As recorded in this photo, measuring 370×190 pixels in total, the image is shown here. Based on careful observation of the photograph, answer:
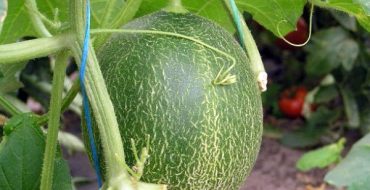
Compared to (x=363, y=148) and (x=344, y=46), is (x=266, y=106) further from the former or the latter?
(x=363, y=148)

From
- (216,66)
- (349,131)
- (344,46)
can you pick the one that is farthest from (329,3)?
(349,131)

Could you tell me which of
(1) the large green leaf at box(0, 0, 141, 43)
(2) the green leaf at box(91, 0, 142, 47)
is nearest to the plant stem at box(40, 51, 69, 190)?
(2) the green leaf at box(91, 0, 142, 47)

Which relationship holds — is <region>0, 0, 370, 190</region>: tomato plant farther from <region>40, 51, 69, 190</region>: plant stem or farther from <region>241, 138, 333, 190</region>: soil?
<region>241, 138, 333, 190</region>: soil

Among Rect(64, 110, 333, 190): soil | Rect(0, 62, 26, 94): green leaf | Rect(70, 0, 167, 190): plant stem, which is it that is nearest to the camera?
Rect(70, 0, 167, 190): plant stem

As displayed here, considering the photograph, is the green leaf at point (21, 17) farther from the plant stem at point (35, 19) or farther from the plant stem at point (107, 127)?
the plant stem at point (107, 127)

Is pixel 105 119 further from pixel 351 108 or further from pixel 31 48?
pixel 351 108
